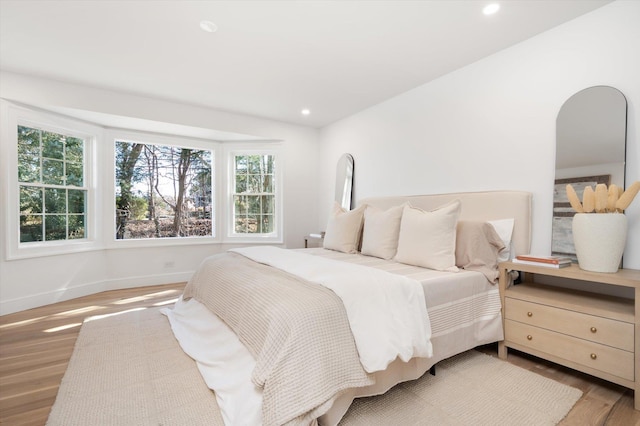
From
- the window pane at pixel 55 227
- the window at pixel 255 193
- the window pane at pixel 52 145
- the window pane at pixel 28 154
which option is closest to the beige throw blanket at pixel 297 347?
the window at pixel 255 193

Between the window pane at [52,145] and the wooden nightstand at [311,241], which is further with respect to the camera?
the wooden nightstand at [311,241]

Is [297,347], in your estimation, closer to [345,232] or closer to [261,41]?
[345,232]

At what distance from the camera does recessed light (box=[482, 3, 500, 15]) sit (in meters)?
2.07

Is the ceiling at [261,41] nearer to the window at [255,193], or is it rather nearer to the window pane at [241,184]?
the window at [255,193]

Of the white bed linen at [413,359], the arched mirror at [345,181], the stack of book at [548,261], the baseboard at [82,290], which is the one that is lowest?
the baseboard at [82,290]

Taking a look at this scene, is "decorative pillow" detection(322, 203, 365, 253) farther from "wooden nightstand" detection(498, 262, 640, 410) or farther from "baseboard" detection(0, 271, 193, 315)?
"baseboard" detection(0, 271, 193, 315)

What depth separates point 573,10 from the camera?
213cm

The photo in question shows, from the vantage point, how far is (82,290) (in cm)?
378

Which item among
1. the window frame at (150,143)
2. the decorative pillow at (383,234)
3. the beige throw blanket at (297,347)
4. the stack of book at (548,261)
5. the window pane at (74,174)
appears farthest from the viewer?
the window frame at (150,143)

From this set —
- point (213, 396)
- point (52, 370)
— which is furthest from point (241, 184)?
point (213, 396)

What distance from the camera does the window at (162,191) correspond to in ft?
14.1

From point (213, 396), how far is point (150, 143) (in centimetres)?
394

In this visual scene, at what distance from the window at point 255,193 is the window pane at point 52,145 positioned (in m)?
2.18

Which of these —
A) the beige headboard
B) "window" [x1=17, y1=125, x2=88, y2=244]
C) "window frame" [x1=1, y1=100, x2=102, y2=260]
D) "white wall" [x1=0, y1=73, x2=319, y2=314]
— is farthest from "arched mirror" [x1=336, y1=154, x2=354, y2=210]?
"window" [x1=17, y1=125, x2=88, y2=244]
